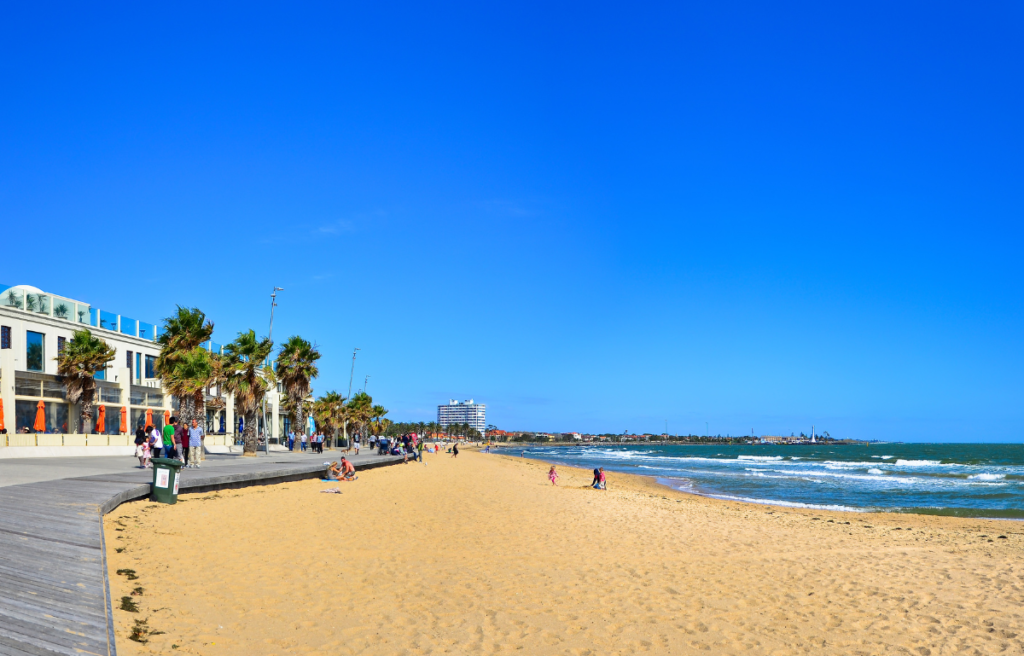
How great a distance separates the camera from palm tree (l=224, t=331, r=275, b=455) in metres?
35.7

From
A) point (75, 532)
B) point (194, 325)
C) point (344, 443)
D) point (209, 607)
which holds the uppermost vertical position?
point (194, 325)

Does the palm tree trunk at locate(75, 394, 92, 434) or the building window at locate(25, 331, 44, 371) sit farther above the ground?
the building window at locate(25, 331, 44, 371)

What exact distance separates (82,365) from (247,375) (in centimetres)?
798

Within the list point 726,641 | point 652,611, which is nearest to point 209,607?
point 652,611

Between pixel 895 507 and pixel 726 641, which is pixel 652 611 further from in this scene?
pixel 895 507

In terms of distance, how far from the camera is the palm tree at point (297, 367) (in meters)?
44.9

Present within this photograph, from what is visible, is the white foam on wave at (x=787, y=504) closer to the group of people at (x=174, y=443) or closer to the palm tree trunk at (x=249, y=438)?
the group of people at (x=174, y=443)

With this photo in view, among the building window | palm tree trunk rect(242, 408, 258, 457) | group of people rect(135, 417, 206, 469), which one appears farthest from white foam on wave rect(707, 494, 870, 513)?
the building window

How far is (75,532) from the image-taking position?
840 cm

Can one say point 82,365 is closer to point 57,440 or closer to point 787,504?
point 57,440

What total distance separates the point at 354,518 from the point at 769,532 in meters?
9.59

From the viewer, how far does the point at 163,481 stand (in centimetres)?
1417

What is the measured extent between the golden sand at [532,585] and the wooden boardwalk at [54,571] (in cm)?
54

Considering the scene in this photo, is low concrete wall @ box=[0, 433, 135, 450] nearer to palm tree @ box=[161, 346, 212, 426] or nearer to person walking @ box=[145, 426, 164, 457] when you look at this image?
palm tree @ box=[161, 346, 212, 426]
